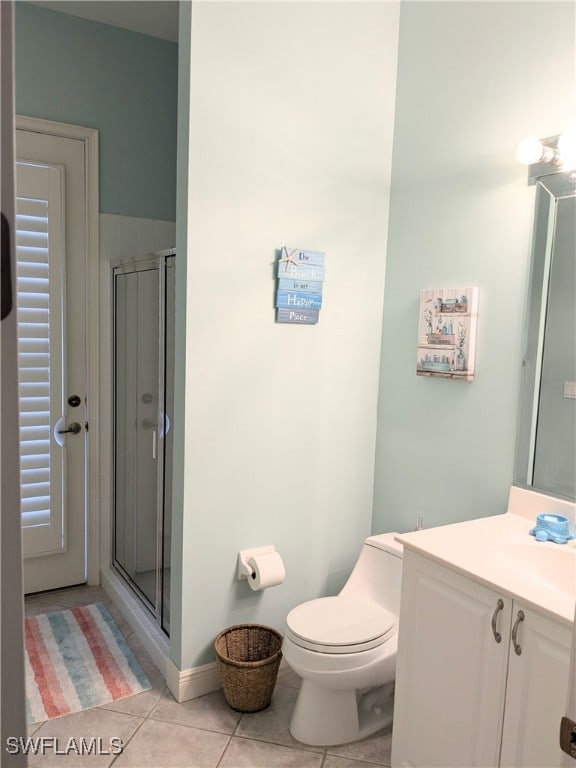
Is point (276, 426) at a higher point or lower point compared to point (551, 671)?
higher

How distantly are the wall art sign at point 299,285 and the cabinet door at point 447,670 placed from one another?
1.06 meters

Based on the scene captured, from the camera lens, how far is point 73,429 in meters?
3.15

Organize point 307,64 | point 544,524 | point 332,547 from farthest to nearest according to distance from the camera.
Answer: point 332,547, point 307,64, point 544,524

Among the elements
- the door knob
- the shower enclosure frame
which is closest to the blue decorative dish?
the shower enclosure frame

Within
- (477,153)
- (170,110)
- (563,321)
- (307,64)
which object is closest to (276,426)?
(563,321)

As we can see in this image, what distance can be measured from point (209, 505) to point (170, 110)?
87.8 inches

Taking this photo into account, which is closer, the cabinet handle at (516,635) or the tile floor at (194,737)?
the cabinet handle at (516,635)

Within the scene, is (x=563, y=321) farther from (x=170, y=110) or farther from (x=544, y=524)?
(x=170, y=110)

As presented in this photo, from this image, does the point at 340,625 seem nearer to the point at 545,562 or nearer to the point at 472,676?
the point at 472,676

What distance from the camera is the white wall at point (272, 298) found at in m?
2.19

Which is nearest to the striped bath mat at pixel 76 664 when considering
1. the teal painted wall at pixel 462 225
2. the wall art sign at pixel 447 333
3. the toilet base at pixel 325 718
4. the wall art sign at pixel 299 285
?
the toilet base at pixel 325 718

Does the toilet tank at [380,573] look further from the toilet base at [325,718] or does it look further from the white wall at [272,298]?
the toilet base at [325,718]

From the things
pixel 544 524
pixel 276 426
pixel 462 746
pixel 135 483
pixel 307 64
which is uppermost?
pixel 307 64

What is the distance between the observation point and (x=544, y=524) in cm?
188
